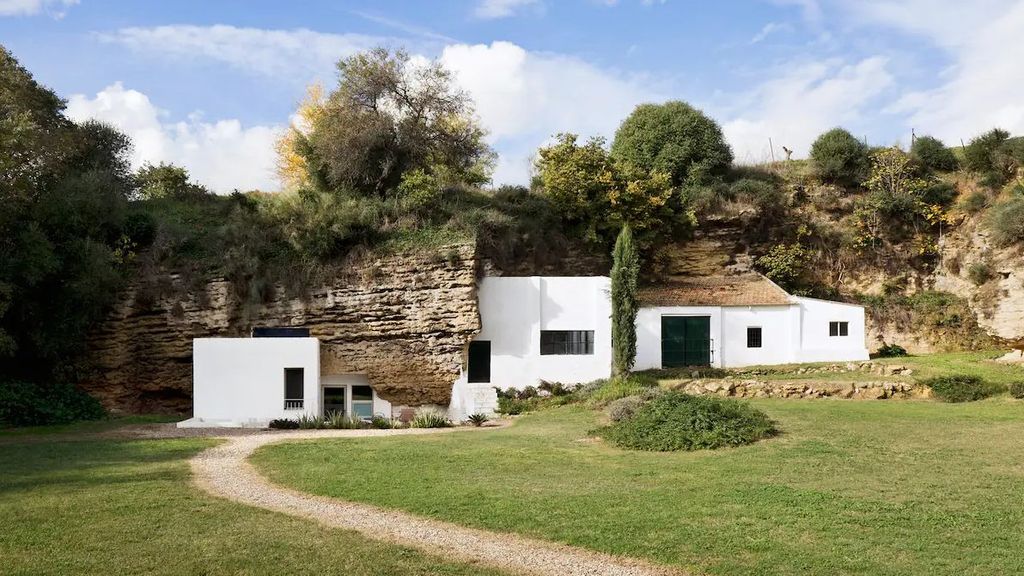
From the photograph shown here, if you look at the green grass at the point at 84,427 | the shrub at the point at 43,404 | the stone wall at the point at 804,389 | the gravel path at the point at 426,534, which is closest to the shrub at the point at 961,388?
the stone wall at the point at 804,389

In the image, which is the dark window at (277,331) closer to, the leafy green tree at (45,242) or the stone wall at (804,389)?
the leafy green tree at (45,242)

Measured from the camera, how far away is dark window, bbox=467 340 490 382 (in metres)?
25.6

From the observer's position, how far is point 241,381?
2219 cm

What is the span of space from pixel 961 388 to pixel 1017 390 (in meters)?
1.26

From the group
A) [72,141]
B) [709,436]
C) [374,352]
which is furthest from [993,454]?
[72,141]

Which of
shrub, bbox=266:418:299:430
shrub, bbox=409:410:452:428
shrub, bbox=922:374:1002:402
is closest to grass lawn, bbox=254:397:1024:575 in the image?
shrub, bbox=922:374:1002:402

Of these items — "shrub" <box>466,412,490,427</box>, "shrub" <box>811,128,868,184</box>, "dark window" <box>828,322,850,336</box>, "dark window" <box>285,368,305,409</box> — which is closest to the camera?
"shrub" <box>466,412,490,427</box>

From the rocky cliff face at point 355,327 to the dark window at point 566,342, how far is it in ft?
8.50

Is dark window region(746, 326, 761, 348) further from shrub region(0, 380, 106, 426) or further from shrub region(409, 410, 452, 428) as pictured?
shrub region(0, 380, 106, 426)

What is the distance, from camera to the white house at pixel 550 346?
22.2 meters

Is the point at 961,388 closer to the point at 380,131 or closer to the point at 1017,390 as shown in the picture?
the point at 1017,390

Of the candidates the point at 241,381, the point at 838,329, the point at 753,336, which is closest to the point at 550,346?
the point at 753,336

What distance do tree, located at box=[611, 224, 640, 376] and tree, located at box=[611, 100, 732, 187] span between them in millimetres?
9631

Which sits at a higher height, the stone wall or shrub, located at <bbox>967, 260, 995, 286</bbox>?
shrub, located at <bbox>967, 260, 995, 286</bbox>
